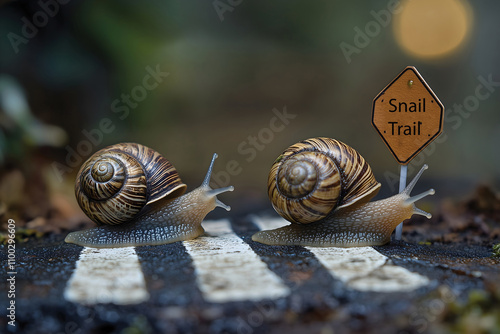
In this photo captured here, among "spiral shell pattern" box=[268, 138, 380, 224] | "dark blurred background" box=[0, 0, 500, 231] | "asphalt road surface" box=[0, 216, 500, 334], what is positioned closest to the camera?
"asphalt road surface" box=[0, 216, 500, 334]

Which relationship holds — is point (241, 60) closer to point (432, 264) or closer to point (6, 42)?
point (6, 42)

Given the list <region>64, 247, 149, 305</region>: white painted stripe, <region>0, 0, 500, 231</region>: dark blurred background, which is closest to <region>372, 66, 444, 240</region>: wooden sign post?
<region>64, 247, 149, 305</region>: white painted stripe

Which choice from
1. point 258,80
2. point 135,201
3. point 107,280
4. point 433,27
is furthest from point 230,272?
point 433,27

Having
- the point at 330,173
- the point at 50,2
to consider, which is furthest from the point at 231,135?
the point at 330,173

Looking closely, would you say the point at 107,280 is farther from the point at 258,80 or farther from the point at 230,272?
the point at 258,80

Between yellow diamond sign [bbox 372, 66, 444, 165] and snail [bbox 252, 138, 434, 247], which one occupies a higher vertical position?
yellow diamond sign [bbox 372, 66, 444, 165]

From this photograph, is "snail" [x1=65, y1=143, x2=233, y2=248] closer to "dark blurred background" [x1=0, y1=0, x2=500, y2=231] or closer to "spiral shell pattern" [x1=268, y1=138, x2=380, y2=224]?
"spiral shell pattern" [x1=268, y1=138, x2=380, y2=224]

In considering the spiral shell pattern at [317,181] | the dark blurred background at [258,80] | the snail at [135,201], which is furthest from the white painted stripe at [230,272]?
the dark blurred background at [258,80]
